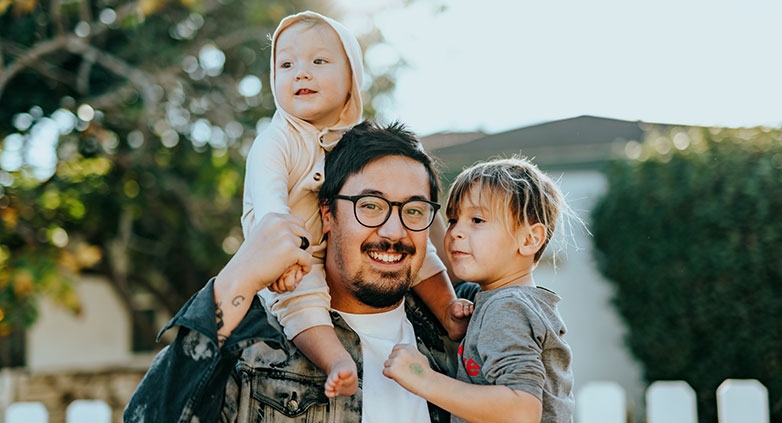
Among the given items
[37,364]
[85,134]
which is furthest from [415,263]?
[37,364]

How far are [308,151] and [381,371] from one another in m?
0.69

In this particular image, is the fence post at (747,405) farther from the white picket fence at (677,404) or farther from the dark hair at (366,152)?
the dark hair at (366,152)

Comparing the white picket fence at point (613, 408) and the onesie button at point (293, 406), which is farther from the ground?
the onesie button at point (293, 406)

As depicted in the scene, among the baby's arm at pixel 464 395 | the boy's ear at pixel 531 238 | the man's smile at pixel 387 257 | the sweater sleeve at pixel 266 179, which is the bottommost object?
the baby's arm at pixel 464 395

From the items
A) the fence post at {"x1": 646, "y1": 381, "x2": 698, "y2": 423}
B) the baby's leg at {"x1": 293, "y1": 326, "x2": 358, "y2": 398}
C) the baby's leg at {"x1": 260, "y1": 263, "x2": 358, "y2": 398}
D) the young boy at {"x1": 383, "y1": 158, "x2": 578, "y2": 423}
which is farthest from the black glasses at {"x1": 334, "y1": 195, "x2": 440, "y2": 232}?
the fence post at {"x1": 646, "y1": 381, "x2": 698, "y2": 423}

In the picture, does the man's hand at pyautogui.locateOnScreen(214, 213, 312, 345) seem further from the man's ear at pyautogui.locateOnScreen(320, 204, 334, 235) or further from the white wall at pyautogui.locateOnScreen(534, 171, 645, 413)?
the white wall at pyautogui.locateOnScreen(534, 171, 645, 413)

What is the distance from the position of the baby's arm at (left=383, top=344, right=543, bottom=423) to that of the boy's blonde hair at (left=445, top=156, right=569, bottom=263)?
47 cm

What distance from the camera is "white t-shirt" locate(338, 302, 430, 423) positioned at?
222 cm

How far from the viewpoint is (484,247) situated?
2.19 meters

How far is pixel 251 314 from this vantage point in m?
1.92

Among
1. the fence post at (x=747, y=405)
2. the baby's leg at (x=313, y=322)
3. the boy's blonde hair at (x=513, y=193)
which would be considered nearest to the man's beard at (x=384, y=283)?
the baby's leg at (x=313, y=322)

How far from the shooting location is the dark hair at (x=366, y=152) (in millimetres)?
2344

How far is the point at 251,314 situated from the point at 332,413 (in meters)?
0.43

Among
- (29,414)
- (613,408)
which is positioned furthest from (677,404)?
(29,414)
